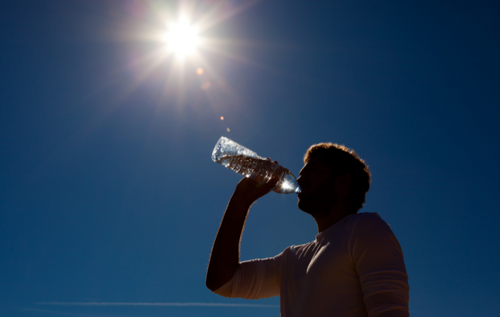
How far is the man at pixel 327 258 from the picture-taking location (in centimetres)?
171

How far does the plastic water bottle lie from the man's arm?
16cm

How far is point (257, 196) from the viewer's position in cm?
289

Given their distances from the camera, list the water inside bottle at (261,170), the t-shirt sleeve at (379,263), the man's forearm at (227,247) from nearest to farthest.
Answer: the t-shirt sleeve at (379,263), the man's forearm at (227,247), the water inside bottle at (261,170)

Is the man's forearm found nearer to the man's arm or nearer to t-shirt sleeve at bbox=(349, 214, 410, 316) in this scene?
the man's arm

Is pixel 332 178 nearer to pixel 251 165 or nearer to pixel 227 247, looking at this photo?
pixel 251 165

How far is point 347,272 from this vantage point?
189 cm

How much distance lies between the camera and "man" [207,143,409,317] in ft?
5.60

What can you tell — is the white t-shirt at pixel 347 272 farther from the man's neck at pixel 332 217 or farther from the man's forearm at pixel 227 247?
the man's forearm at pixel 227 247

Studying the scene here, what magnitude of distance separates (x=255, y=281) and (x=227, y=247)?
394 mm

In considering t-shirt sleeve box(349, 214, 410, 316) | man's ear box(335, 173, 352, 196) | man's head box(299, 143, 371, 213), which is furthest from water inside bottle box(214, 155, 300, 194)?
t-shirt sleeve box(349, 214, 410, 316)

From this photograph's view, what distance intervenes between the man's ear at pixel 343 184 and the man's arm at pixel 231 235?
0.66m

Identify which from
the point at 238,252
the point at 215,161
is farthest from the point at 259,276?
the point at 215,161

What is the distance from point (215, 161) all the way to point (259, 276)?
1.51 m

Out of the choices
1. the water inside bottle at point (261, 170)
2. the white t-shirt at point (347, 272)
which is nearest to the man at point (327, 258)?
the white t-shirt at point (347, 272)
